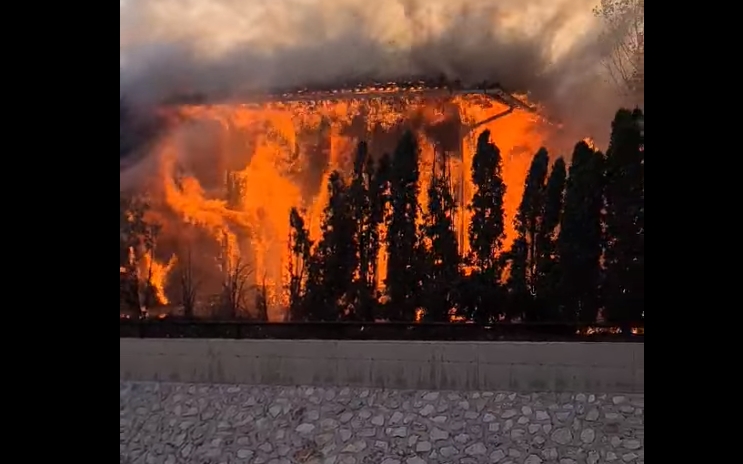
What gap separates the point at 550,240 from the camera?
5113 mm

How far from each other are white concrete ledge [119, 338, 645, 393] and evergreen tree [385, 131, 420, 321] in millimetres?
418

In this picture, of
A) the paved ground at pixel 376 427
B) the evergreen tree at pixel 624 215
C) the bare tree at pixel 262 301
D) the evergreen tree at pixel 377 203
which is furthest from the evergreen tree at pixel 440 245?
the bare tree at pixel 262 301

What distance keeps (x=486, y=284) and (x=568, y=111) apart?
4.61 feet

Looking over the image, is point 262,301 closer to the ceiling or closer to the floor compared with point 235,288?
closer to the floor

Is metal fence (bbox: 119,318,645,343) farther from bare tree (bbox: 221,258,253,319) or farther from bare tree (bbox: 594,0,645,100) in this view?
bare tree (bbox: 594,0,645,100)

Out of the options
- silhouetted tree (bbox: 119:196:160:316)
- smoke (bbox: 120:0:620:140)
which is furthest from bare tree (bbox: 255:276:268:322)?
smoke (bbox: 120:0:620:140)

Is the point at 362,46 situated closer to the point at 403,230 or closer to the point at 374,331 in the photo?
the point at 403,230

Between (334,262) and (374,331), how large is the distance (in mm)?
654

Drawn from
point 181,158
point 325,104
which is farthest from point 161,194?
point 325,104

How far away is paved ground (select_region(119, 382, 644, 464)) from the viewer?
4500 mm

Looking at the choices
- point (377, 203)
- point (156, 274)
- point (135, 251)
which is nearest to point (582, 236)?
point (377, 203)

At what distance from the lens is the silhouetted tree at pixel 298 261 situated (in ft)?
18.3

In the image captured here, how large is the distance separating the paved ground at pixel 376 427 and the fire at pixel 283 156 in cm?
86
